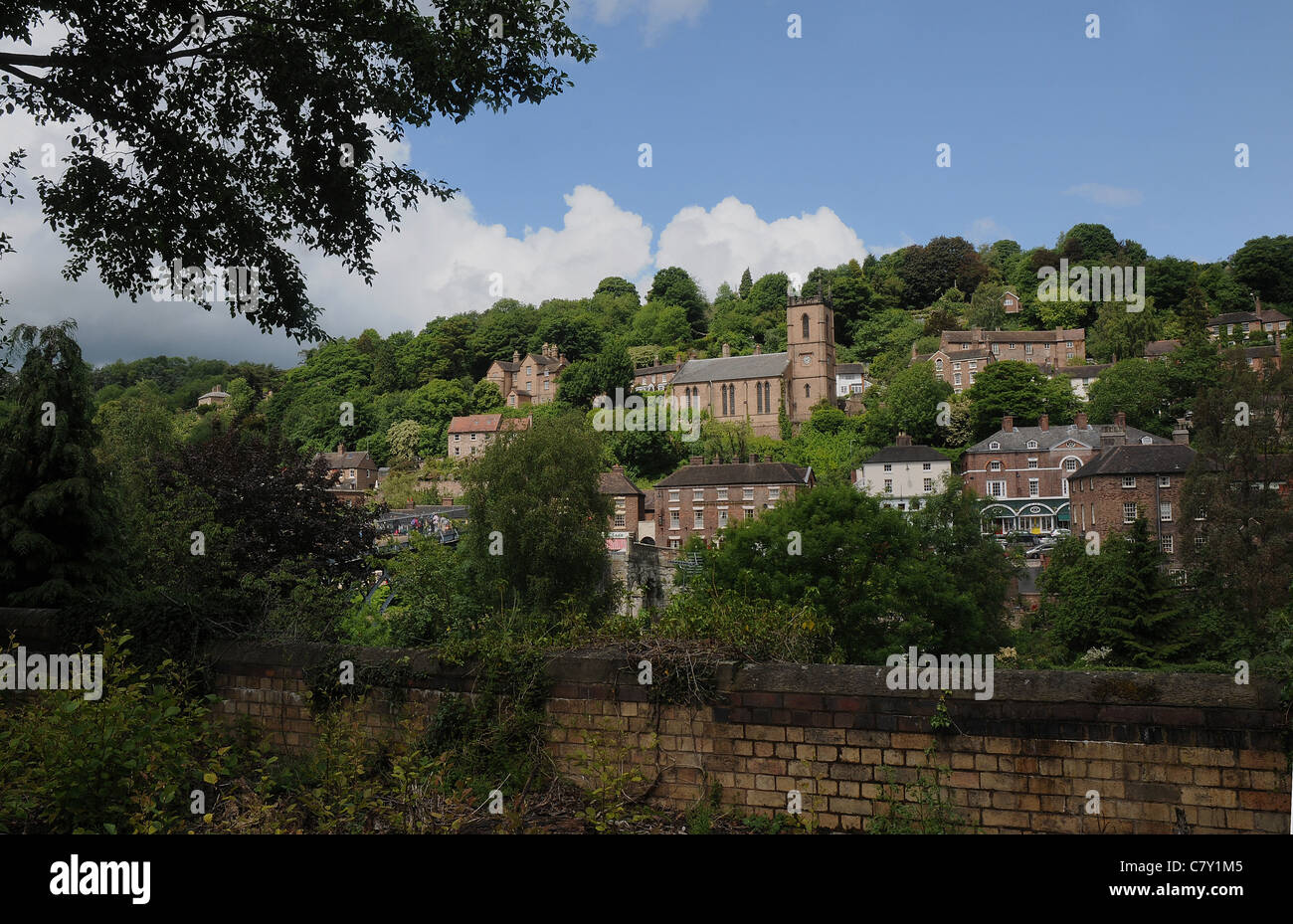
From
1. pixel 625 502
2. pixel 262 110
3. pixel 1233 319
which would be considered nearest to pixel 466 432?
pixel 625 502

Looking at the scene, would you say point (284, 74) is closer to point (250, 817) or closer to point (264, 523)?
point (250, 817)

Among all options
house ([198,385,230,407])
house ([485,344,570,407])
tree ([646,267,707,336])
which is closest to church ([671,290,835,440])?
house ([485,344,570,407])

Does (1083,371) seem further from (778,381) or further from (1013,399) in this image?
(778,381)

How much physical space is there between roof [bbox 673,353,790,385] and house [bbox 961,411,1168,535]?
2947 cm

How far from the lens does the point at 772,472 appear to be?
241 ft

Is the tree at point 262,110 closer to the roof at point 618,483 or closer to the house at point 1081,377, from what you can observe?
the roof at point 618,483

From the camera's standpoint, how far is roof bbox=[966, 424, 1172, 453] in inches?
2869

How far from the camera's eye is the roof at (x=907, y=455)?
7881 cm

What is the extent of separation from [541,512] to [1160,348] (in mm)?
84417

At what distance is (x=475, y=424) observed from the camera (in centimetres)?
10700

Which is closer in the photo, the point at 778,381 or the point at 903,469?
the point at 903,469

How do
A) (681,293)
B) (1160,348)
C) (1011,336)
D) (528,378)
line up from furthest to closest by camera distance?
(681,293)
(528,378)
(1011,336)
(1160,348)
